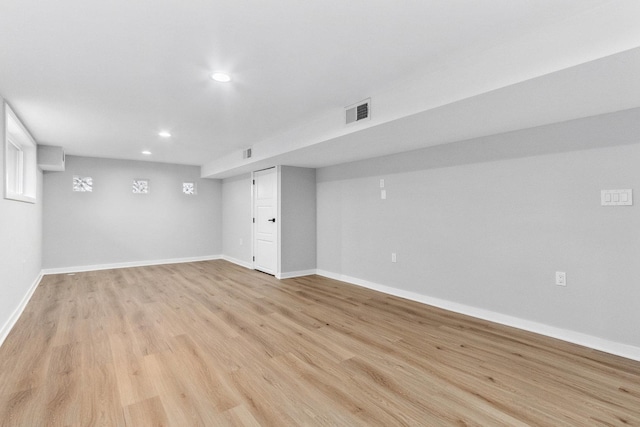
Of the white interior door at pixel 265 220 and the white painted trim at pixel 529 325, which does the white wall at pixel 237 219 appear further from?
the white painted trim at pixel 529 325

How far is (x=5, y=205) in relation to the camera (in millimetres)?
3023

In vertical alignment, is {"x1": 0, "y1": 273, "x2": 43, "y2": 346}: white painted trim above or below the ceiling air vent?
below

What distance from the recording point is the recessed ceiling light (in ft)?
8.35

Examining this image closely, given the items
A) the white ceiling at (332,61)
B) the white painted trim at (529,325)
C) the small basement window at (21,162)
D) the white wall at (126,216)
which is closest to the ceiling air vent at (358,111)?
the white ceiling at (332,61)

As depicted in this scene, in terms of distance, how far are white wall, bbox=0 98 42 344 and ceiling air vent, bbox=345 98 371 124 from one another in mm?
3306

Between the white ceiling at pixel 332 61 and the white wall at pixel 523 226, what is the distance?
0.29m

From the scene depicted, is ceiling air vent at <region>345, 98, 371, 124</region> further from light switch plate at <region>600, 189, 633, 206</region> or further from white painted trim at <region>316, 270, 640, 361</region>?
white painted trim at <region>316, 270, 640, 361</region>

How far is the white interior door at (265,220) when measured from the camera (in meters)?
5.64

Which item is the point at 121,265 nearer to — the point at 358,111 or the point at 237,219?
the point at 237,219

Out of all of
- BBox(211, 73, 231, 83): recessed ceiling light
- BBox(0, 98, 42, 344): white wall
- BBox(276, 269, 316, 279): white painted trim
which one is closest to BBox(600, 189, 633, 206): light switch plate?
BBox(211, 73, 231, 83): recessed ceiling light

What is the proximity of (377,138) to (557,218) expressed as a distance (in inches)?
74.7

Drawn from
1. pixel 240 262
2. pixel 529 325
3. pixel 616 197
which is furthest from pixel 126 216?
pixel 616 197

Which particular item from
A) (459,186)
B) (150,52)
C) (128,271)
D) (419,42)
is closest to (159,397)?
(150,52)

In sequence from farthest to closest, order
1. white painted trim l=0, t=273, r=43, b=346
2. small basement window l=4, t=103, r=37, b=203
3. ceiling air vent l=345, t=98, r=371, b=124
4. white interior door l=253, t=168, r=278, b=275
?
white interior door l=253, t=168, r=278, b=275 → small basement window l=4, t=103, r=37, b=203 → ceiling air vent l=345, t=98, r=371, b=124 → white painted trim l=0, t=273, r=43, b=346
